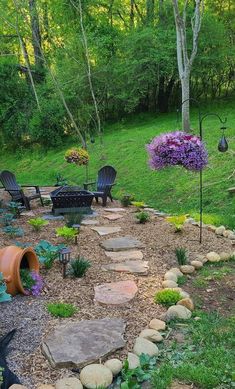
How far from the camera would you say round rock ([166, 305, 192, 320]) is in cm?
347

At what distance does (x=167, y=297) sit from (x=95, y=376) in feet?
4.24

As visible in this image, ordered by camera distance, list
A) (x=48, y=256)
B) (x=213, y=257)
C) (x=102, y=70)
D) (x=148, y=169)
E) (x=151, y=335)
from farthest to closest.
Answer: (x=102, y=70) < (x=148, y=169) < (x=213, y=257) < (x=48, y=256) < (x=151, y=335)

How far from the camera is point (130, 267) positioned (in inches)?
184

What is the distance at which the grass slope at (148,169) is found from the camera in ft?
25.8

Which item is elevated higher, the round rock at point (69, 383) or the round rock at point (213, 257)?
the round rock at point (69, 383)

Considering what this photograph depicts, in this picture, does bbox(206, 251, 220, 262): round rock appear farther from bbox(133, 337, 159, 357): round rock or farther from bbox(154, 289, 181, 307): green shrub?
bbox(133, 337, 159, 357): round rock

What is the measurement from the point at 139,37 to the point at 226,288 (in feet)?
42.5

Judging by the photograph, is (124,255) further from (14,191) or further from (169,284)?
(14,191)

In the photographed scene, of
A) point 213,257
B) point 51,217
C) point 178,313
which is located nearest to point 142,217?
point 51,217

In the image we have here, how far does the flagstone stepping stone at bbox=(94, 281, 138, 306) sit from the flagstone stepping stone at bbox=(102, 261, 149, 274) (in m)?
0.35

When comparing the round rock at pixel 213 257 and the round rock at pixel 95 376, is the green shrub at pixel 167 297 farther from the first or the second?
the round rock at pixel 213 257

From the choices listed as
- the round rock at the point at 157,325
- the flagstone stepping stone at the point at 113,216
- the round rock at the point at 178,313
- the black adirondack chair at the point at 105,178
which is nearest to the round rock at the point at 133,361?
the round rock at the point at 157,325

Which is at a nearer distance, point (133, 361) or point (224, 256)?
point (133, 361)

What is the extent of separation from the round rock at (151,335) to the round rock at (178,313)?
30cm
